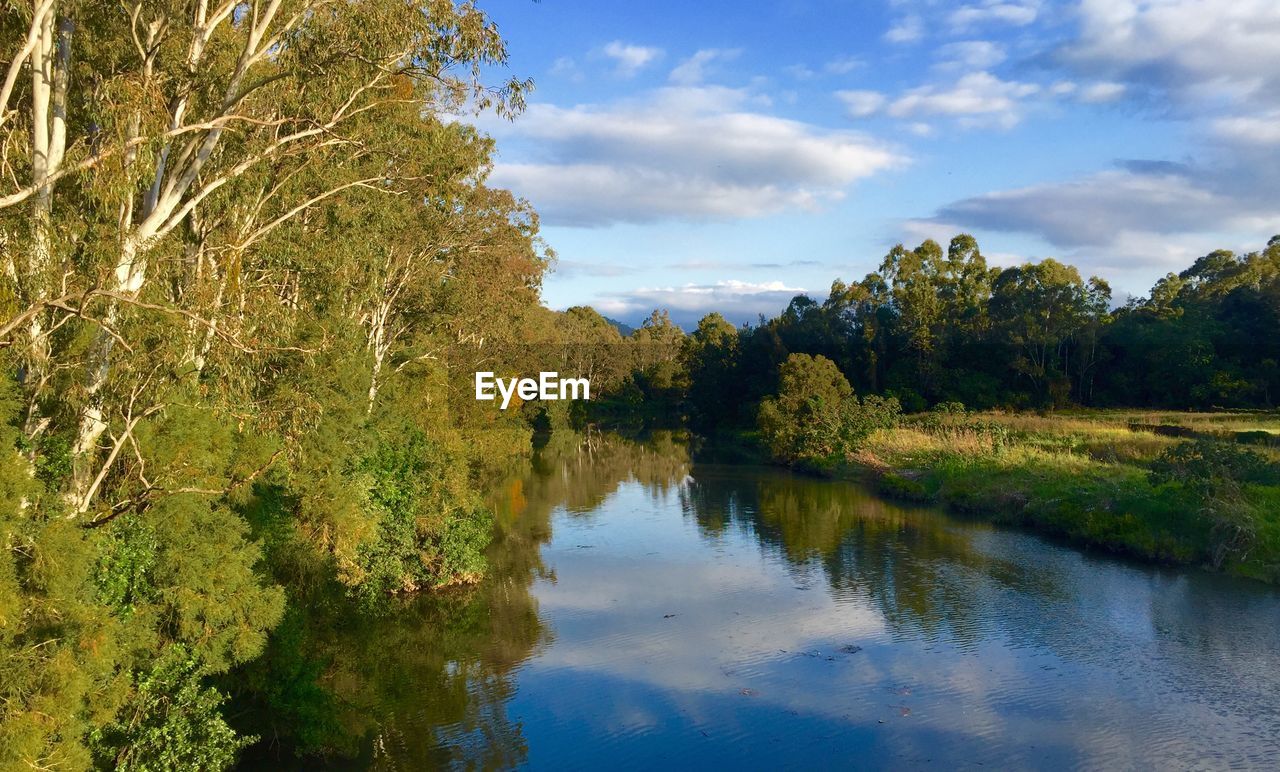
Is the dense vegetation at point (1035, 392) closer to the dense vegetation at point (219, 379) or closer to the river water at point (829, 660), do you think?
the dense vegetation at point (219, 379)

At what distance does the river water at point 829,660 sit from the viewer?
11.8m

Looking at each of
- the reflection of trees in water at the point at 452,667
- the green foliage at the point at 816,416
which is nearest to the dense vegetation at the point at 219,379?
the reflection of trees in water at the point at 452,667

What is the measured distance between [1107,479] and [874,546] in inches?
287

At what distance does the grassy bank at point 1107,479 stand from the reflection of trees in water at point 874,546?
2.03 m

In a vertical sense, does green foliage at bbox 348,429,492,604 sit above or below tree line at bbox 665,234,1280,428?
below

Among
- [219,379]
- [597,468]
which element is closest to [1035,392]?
[597,468]

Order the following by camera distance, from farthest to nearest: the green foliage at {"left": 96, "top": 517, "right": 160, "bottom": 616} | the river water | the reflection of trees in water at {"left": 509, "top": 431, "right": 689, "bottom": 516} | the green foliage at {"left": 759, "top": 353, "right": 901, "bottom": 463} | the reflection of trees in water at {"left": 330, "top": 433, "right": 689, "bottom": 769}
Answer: the green foliage at {"left": 759, "top": 353, "right": 901, "bottom": 463} → the reflection of trees in water at {"left": 509, "top": 431, "right": 689, "bottom": 516} → the reflection of trees in water at {"left": 330, "top": 433, "right": 689, "bottom": 769} → the river water → the green foliage at {"left": 96, "top": 517, "right": 160, "bottom": 616}

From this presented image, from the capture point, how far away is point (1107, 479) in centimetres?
2502

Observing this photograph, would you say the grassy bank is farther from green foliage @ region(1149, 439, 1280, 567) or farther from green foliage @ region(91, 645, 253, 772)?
green foliage @ region(91, 645, 253, 772)

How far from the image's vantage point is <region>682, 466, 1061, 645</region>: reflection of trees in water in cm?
1789

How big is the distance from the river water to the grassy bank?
106 cm

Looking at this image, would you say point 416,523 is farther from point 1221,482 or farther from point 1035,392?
point 1035,392

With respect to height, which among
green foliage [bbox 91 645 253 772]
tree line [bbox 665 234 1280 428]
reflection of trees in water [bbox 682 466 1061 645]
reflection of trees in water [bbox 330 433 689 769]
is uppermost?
tree line [bbox 665 234 1280 428]

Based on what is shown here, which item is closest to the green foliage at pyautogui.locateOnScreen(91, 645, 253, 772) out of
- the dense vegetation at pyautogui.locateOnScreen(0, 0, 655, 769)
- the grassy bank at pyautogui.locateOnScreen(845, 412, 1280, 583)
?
the dense vegetation at pyautogui.locateOnScreen(0, 0, 655, 769)
